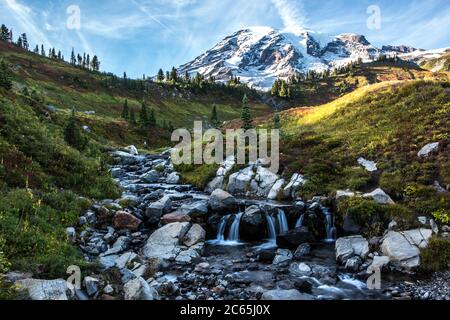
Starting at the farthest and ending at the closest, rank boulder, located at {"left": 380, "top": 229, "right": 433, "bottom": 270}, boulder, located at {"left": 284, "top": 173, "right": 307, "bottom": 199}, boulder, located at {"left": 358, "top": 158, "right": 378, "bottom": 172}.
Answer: boulder, located at {"left": 284, "top": 173, "right": 307, "bottom": 199} → boulder, located at {"left": 358, "top": 158, "right": 378, "bottom": 172} → boulder, located at {"left": 380, "top": 229, "right": 433, "bottom": 270}

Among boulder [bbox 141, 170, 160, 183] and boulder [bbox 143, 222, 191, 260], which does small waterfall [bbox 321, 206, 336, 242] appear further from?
boulder [bbox 141, 170, 160, 183]

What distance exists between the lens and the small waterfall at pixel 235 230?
20797 millimetres

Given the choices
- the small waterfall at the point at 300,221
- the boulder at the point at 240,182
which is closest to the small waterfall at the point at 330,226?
the small waterfall at the point at 300,221

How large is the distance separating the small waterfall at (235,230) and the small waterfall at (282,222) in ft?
7.47

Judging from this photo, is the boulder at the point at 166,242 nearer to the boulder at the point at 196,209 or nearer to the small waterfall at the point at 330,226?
the boulder at the point at 196,209

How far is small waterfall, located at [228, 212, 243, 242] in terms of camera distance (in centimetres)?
2080

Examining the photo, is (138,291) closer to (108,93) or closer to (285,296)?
(285,296)

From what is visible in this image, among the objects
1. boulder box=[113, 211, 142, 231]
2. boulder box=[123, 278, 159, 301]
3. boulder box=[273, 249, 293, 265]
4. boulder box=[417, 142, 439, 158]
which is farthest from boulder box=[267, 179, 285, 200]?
boulder box=[123, 278, 159, 301]

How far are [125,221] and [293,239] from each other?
8991 millimetres

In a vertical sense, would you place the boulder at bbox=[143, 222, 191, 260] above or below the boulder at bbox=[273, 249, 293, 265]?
above

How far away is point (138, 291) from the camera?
11.5 metres

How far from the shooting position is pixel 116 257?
15.7 meters

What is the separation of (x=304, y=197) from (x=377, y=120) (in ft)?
54.8

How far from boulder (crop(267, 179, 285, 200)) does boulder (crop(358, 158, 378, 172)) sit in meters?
6.15
